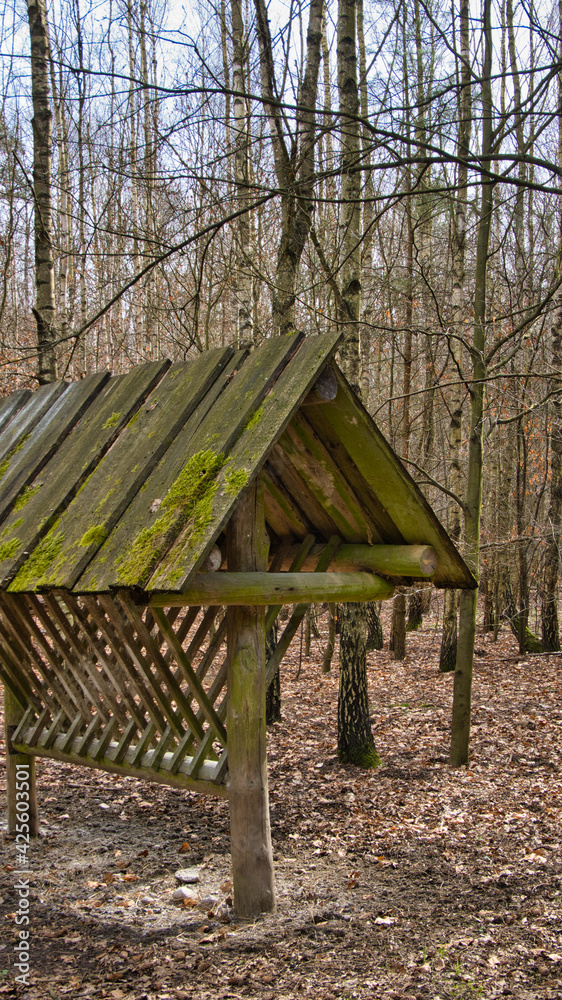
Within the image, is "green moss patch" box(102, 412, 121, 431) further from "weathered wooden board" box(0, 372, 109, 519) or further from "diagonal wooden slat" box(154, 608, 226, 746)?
"diagonal wooden slat" box(154, 608, 226, 746)

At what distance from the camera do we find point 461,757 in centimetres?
720

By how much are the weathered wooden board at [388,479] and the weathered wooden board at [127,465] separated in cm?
75

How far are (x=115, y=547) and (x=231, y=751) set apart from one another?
1477 mm

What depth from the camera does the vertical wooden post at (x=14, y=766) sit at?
5527mm

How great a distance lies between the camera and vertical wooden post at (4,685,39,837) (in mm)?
5527

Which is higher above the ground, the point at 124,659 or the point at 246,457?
the point at 246,457

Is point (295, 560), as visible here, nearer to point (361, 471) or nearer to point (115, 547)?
point (361, 471)

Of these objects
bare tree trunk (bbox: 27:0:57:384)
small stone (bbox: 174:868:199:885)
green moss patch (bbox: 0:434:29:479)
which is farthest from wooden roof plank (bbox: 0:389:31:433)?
small stone (bbox: 174:868:199:885)

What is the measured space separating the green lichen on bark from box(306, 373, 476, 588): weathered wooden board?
881mm

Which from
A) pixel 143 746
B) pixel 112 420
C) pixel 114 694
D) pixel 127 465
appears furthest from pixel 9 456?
pixel 143 746

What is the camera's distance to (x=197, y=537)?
332 centimetres

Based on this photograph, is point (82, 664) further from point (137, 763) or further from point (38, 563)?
point (38, 563)

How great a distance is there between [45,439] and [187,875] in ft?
10.8

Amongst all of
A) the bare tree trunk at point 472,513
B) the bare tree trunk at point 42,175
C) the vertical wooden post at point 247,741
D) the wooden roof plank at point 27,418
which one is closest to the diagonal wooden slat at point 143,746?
the vertical wooden post at point 247,741
